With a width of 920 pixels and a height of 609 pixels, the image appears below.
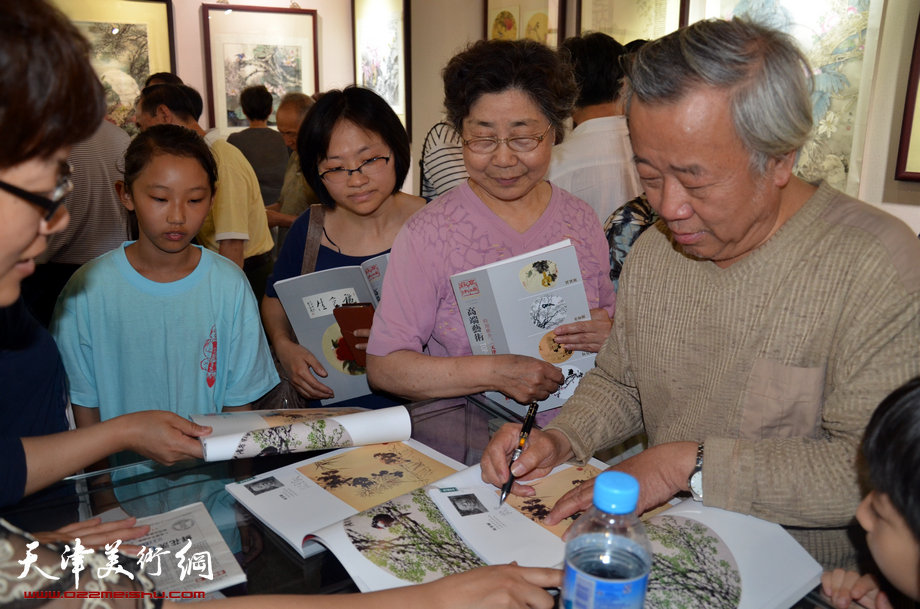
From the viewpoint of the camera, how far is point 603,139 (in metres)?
2.97

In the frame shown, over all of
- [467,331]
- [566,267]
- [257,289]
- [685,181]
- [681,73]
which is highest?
[681,73]

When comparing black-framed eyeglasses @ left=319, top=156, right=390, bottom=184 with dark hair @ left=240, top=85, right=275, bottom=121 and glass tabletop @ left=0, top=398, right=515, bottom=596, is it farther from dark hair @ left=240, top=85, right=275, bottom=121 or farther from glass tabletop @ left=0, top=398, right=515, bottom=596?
dark hair @ left=240, top=85, right=275, bottom=121

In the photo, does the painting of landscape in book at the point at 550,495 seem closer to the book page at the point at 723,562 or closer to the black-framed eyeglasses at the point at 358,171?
the book page at the point at 723,562

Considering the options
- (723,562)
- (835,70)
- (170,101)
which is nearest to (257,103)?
(170,101)

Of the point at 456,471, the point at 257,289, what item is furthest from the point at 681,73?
the point at 257,289

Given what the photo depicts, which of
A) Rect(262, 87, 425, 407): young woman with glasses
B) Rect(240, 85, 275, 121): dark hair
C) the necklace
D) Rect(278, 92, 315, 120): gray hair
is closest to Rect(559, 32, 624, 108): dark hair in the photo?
Rect(262, 87, 425, 407): young woman with glasses

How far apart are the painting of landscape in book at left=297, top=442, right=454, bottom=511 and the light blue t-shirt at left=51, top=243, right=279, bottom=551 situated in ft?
2.93

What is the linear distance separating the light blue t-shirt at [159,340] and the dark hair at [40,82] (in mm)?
1423

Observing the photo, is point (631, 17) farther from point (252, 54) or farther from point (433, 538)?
point (252, 54)

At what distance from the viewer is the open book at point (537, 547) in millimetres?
1073

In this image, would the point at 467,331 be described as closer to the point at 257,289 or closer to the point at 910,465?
the point at 910,465

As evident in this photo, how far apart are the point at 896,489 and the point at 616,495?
0.41 meters

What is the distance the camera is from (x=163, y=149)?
2.30 meters

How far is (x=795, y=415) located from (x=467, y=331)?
923mm
